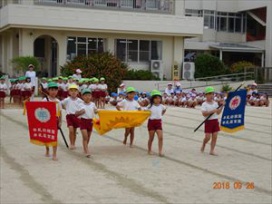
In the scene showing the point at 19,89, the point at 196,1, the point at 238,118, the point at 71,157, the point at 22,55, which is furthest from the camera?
the point at 196,1

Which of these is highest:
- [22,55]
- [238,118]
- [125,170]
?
[22,55]

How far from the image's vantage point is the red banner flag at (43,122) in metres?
9.77

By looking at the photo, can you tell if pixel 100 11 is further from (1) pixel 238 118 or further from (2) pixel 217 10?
(1) pixel 238 118

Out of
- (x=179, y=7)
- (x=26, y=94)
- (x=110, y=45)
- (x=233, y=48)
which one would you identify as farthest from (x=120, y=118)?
(x=233, y=48)

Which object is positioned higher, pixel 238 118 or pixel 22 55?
pixel 22 55

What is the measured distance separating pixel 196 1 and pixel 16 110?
28.2 m

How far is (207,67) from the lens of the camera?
120 feet

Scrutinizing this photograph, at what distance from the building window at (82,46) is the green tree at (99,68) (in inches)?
86.6

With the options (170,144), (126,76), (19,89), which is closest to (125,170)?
(170,144)

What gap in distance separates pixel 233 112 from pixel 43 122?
4.33m

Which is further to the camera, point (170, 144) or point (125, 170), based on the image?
point (170, 144)

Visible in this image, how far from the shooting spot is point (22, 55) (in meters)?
30.3
